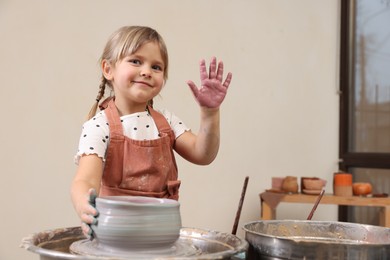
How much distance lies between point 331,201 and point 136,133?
1.47m

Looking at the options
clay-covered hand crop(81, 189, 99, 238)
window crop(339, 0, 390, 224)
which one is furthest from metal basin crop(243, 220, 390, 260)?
window crop(339, 0, 390, 224)

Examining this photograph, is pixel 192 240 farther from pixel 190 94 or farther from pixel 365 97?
pixel 365 97

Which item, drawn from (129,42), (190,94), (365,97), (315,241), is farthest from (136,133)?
(365,97)

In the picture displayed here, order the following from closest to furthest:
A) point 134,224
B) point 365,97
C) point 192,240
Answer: point 134,224 → point 192,240 → point 365,97

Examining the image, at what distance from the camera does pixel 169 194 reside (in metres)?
1.09

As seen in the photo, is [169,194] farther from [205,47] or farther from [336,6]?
[336,6]

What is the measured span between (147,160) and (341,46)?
2.05m

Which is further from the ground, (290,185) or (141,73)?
(141,73)

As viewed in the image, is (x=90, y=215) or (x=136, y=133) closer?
(x=90, y=215)

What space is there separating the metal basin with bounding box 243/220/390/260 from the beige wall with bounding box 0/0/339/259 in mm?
1351

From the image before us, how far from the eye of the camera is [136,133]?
108 centimetres

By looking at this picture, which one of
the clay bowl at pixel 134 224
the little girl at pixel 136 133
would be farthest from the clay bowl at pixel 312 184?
the clay bowl at pixel 134 224

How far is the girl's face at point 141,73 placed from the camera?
1.05 m

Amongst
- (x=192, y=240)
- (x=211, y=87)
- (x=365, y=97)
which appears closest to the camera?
(x=192, y=240)
